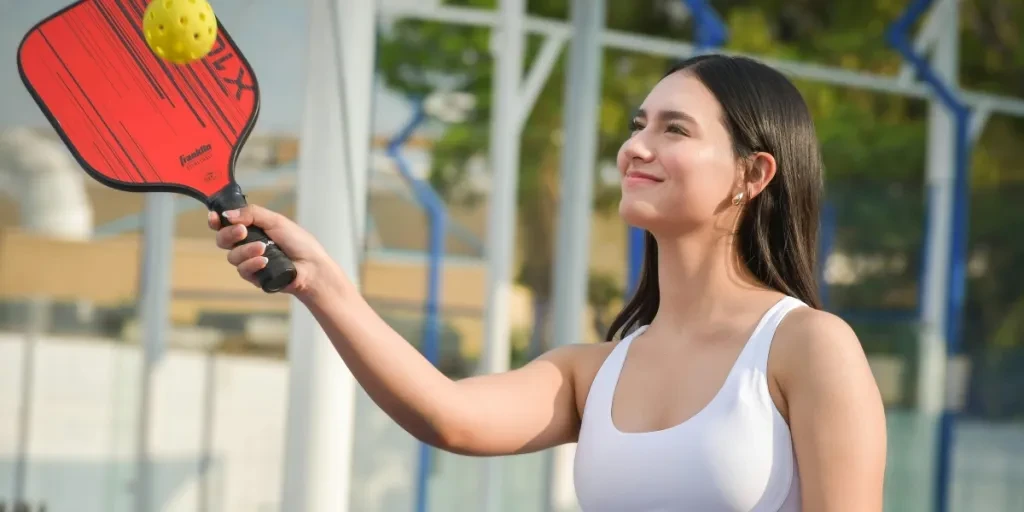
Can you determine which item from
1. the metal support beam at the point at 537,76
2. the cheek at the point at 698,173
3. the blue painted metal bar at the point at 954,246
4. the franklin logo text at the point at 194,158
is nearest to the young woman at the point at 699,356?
the cheek at the point at 698,173

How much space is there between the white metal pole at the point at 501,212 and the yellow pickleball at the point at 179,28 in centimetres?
332

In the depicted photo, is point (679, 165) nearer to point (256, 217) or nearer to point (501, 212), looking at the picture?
point (256, 217)

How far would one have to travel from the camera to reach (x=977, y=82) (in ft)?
43.6

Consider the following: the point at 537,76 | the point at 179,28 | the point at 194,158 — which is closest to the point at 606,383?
the point at 194,158

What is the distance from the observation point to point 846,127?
39.7ft

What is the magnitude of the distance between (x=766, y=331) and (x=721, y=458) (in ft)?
0.69

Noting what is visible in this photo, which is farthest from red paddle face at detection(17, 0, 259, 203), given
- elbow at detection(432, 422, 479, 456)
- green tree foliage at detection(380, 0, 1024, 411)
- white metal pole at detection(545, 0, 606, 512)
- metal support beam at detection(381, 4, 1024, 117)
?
green tree foliage at detection(380, 0, 1024, 411)

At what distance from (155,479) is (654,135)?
2.88m

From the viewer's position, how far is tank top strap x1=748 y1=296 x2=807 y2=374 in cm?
200

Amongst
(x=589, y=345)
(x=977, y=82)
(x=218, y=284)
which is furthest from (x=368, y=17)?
(x=977, y=82)

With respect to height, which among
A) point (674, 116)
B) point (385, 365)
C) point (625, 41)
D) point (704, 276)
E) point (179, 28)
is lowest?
point (385, 365)

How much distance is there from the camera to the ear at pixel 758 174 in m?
2.13

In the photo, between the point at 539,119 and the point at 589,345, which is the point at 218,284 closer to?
the point at 589,345

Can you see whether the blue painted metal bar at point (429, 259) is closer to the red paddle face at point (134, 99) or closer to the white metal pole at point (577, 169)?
the white metal pole at point (577, 169)
